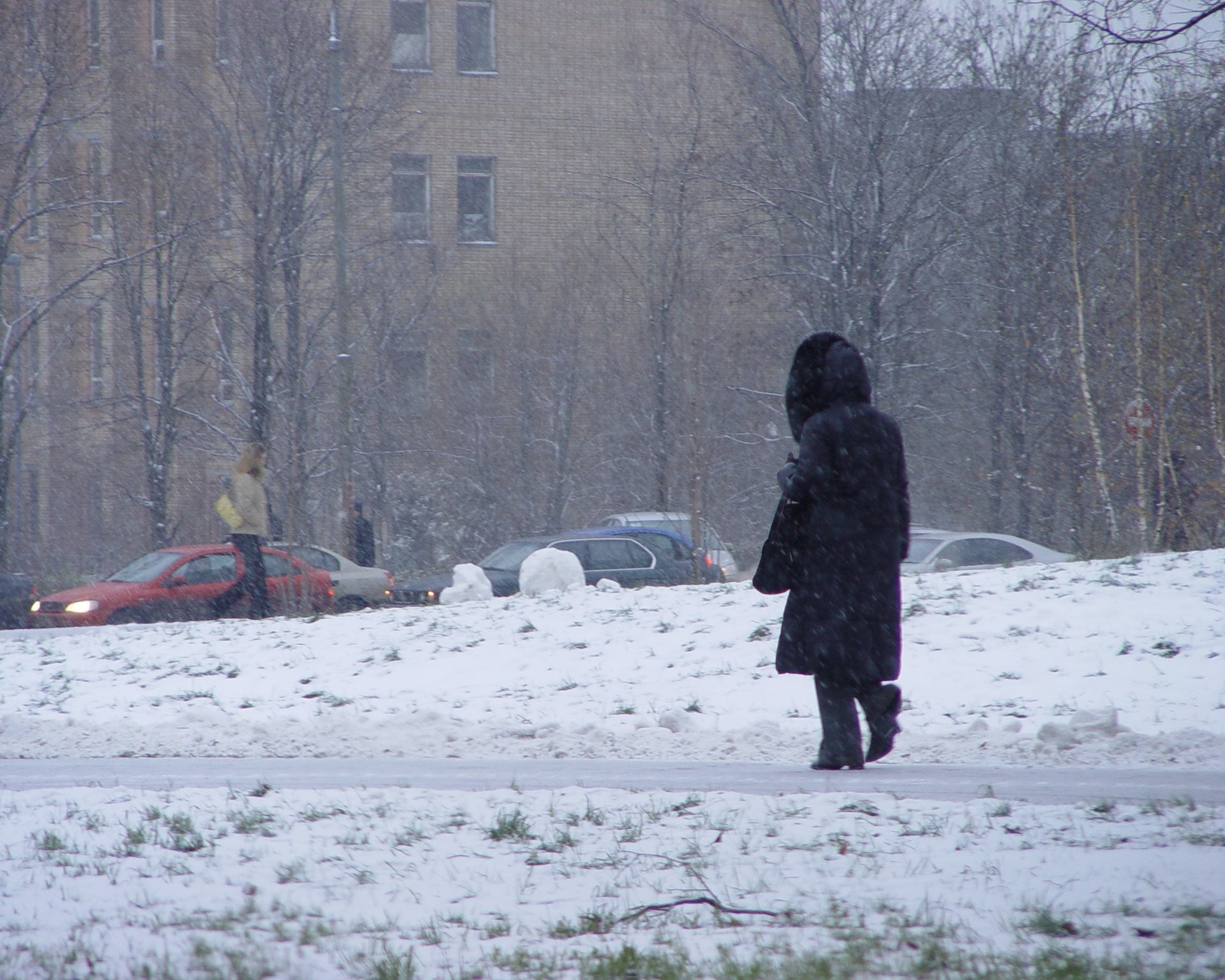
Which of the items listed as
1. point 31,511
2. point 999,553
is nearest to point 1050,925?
point 999,553

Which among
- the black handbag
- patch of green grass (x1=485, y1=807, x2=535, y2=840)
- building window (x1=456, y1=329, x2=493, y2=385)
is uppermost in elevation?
building window (x1=456, y1=329, x2=493, y2=385)

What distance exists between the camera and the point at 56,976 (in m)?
2.98

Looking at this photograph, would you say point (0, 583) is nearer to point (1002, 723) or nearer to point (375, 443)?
point (375, 443)

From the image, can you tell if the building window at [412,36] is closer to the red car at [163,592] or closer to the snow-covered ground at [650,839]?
the red car at [163,592]

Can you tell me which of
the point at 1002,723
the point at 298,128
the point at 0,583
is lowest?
the point at 0,583

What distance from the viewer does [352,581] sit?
63.6ft

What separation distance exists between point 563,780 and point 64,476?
25.2 meters

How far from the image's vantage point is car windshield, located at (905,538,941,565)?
59.0ft

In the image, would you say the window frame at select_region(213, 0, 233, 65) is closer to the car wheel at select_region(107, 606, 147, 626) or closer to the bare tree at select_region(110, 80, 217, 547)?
the bare tree at select_region(110, 80, 217, 547)

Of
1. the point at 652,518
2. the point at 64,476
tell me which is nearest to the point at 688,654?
the point at 652,518

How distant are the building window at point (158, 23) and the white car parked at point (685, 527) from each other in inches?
534

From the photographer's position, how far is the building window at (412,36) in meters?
31.9

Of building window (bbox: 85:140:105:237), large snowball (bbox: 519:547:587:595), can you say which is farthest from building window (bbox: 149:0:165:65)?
large snowball (bbox: 519:547:587:595)

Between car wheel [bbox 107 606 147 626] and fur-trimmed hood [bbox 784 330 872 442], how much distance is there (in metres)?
13.0
